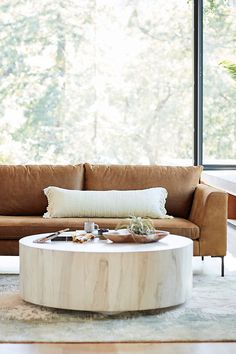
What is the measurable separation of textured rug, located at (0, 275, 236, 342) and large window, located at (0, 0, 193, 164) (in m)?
4.78

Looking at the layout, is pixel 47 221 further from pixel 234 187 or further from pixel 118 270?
pixel 234 187

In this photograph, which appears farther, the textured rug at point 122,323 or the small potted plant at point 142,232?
the small potted plant at point 142,232

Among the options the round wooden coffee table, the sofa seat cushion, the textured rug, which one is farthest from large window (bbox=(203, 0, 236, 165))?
the round wooden coffee table

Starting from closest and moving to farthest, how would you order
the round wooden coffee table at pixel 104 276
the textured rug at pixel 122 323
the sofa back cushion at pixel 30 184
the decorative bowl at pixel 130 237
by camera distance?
the textured rug at pixel 122 323, the round wooden coffee table at pixel 104 276, the decorative bowl at pixel 130 237, the sofa back cushion at pixel 30 184

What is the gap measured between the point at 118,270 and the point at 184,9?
5472 mm

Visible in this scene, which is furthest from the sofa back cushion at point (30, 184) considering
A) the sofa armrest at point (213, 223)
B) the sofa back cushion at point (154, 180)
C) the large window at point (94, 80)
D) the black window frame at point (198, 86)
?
the large window at point (94, 80)

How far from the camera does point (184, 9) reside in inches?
361

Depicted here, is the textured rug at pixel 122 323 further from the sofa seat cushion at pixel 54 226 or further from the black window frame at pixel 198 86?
the black window frame at pixel 198 86

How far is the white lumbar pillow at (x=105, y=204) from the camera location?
5.78m

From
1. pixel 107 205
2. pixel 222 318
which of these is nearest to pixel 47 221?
pixel 107 205

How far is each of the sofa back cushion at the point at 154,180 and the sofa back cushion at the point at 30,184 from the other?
0.14 m

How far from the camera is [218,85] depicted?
28.0 feet

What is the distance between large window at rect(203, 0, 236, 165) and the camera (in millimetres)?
8477

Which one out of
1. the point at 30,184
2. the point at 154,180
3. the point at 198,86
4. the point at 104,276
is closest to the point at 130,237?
the point at 104,276
